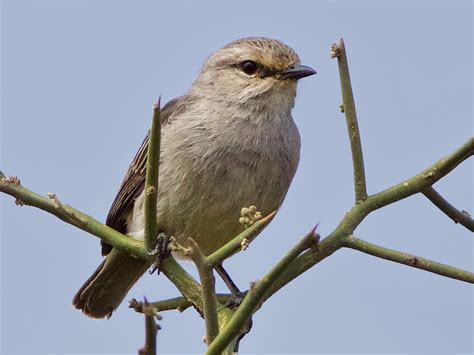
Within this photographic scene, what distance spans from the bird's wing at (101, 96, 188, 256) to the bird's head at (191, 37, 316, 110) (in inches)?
10.6

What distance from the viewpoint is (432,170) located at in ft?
5.59

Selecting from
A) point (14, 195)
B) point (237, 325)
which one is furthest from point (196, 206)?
point (237, 325)

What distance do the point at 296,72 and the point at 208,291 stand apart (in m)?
3.87

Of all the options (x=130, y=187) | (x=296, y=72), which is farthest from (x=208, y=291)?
(x=130, y=187)

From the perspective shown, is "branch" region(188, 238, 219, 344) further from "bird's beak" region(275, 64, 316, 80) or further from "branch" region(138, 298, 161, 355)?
"bird's beak" region(275, 64, 316, 80)

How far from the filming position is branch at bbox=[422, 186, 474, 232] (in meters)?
1.90

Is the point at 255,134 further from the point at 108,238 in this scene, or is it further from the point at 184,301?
the point at 108,238

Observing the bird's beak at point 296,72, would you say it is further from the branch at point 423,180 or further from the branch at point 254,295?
the branch at point 254,295

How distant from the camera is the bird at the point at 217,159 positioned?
191 inches

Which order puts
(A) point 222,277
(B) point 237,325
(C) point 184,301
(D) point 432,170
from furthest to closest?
(A) point 222,277
(C) point 184,301
(D) point 432,170
(B) point 237,325

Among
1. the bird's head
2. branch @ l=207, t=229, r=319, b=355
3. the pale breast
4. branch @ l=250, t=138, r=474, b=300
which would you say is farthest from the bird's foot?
the bird's head

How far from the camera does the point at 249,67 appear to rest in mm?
5531

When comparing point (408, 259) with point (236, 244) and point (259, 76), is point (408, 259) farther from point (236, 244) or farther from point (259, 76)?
point (259, 76)

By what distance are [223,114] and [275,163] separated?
0.51 metres
